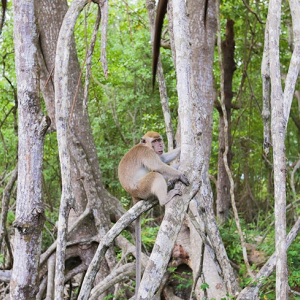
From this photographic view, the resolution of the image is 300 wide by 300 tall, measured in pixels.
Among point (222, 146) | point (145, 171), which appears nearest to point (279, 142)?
point (145, 171)

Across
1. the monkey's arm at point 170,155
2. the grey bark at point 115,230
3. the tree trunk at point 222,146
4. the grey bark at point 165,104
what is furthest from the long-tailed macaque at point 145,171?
the tree trunk at point 222,146

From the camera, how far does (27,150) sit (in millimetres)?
3395

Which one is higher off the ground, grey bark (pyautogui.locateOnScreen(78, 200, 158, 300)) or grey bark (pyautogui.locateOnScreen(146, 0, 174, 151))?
grey bark (pyautogui.locateOnScreen(146, 0, 174, 151))

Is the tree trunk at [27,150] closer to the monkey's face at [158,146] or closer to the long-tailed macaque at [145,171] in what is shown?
the long-tailed macaque at [145,171]

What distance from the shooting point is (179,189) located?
2348 millimetres

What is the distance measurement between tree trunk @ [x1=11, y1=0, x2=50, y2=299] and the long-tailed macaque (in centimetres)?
97

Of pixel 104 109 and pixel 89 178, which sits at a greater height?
pixel 104 109

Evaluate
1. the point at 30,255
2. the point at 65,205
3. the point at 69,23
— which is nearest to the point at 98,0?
the point at 69,23

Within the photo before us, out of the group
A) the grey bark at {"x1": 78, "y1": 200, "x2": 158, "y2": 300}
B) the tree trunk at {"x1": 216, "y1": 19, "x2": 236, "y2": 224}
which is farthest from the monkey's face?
the tree trunk at {"x1": 216, "y1": 19, "x2": 236, "y2": 224}

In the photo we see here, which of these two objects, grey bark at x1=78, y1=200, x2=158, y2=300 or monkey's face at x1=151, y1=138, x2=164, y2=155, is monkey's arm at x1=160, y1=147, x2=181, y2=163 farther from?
grey bark at x1=78, y1=200, x2=158, y2=300

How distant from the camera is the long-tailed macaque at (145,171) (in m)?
4.01

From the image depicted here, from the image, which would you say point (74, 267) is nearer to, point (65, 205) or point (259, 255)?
point (259, 255)

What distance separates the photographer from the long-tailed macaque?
4008mm

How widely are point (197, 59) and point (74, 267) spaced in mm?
3120
